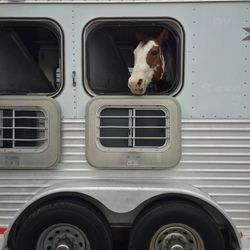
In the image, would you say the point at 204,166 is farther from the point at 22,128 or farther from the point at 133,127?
the point at 22,128

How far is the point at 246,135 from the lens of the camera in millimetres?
3416

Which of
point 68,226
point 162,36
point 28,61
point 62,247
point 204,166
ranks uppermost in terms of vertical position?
point 162,36

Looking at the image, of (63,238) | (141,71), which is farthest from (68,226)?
(141,71)

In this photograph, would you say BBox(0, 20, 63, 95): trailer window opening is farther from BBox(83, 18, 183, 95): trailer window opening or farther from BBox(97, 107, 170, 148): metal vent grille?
BBox(97, 107, 170, 148): metal vent grille

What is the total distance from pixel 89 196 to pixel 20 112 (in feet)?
2.90

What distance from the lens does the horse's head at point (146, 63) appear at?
337 centimetres

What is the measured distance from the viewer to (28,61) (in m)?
3.88

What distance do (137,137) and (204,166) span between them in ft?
1.92

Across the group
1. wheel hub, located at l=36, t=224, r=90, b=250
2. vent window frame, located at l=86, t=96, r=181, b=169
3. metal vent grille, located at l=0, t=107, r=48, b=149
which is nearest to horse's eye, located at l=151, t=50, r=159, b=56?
vent window frame, located at l=86, t=96, r=181, b=169

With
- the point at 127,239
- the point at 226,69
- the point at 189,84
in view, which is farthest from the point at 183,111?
the point at 127,239

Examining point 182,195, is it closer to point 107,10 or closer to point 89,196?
point 89,196

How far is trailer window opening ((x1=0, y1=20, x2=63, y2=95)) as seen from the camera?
373 cm

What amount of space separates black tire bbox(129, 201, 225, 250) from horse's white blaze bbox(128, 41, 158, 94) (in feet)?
3.19

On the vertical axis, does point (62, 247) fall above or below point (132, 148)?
below
